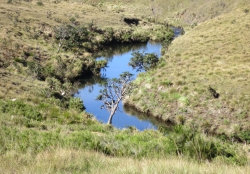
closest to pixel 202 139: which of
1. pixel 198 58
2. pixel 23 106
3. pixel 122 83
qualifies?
pixel 23 106

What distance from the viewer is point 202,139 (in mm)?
8641

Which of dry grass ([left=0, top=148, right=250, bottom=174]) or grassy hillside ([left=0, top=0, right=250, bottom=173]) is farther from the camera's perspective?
A: grassy hillside ([left=0, top=0, right=250, bottom=173])

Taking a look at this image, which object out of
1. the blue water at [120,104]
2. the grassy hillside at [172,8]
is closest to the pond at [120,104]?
the blue water at [120,104]

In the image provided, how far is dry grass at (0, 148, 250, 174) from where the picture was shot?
5.19 metres

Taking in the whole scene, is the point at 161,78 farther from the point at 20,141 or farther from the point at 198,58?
the point at 20,141

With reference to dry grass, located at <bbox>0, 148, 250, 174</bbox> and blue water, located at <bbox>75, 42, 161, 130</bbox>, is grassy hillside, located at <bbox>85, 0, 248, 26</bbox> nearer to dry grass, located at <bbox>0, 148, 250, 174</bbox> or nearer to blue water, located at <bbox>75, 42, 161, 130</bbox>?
blue water, located at <bbox>75, 42, 161, 130</bbox>

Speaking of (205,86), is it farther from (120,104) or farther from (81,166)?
(81,166)

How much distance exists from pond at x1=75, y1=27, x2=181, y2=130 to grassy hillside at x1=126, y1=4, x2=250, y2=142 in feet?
5.37

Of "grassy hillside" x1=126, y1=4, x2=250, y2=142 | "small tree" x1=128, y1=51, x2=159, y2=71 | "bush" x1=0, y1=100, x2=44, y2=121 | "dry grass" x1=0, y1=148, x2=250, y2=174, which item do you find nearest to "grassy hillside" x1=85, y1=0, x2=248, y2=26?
"grassy hillside" x1=126, y1=4, x2=250, y2=142

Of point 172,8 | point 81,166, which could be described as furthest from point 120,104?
point 172,8

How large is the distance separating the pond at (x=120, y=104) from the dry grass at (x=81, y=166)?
7.96 meters

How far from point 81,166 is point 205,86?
3477 cm

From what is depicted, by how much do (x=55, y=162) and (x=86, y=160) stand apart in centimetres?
80

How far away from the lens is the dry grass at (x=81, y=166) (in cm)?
519
